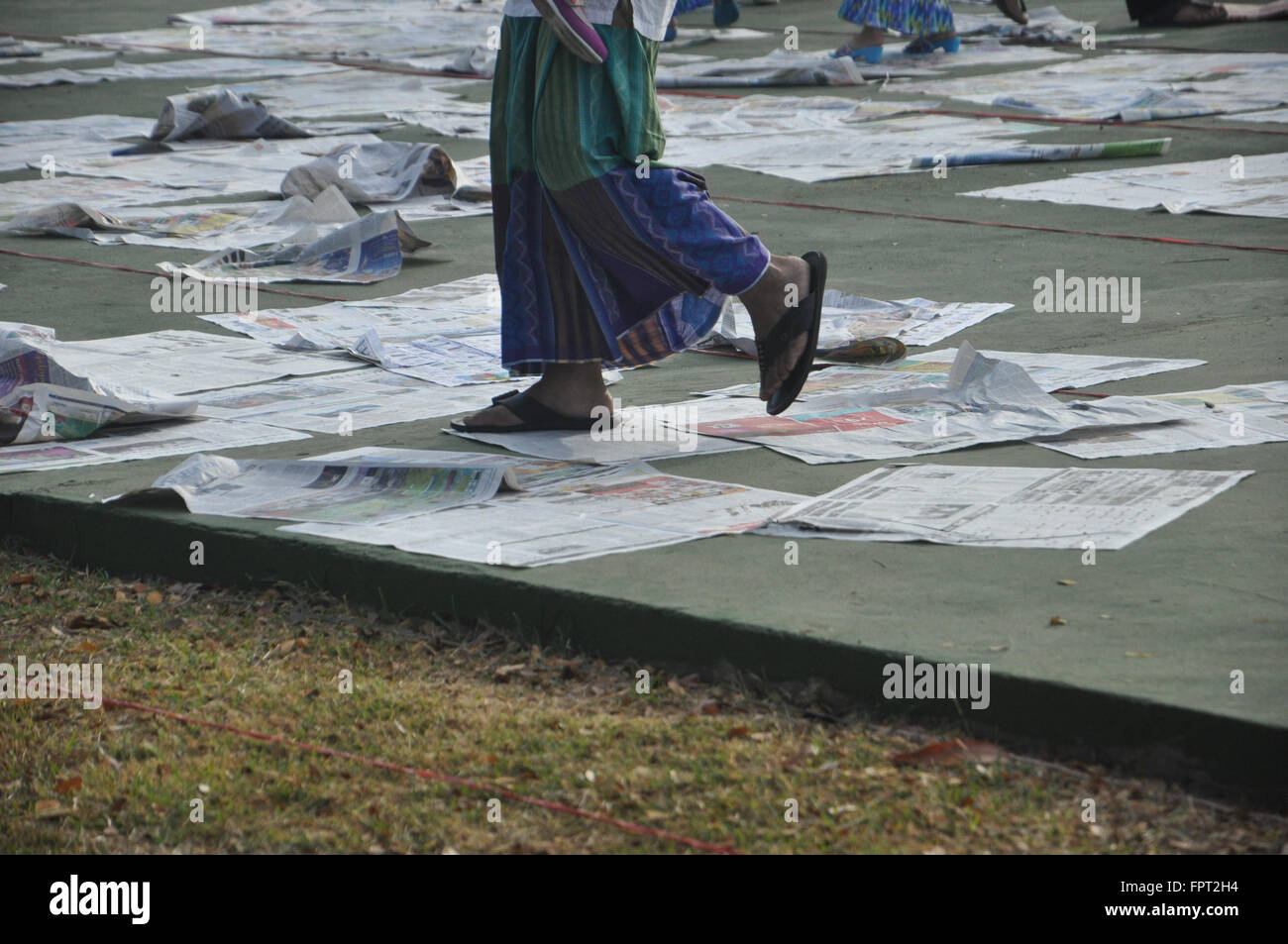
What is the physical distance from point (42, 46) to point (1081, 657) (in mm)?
11724

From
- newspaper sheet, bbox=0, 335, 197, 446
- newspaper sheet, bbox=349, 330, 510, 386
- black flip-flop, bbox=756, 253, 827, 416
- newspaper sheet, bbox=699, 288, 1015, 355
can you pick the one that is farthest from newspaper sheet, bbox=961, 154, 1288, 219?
newspaper sheet, bbox=0, 335, 197, 446

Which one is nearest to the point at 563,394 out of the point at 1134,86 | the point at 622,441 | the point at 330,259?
the point at 622,441

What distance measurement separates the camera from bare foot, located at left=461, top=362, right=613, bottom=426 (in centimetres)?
333

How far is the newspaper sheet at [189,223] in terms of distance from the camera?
565 centimetres

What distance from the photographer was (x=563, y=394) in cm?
334

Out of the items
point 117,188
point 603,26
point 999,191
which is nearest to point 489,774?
point 603,26

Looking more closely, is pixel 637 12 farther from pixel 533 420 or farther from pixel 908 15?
pixel 908 15

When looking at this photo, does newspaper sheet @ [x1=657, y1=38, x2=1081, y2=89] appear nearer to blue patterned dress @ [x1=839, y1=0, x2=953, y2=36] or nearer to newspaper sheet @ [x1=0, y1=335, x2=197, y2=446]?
blue patterned dress @ [x1=839, y1=0, x2=953, y2=36]

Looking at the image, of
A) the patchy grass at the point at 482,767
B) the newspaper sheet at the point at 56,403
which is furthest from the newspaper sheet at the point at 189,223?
the patchy grass at the point at 482,767

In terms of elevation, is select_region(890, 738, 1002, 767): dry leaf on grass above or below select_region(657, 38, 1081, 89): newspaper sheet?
below

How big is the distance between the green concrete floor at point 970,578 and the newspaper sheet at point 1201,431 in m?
0.04

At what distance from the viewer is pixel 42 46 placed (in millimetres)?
12242

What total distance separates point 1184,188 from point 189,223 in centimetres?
344

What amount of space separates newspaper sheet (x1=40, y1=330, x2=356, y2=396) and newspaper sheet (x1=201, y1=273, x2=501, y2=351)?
10cm
